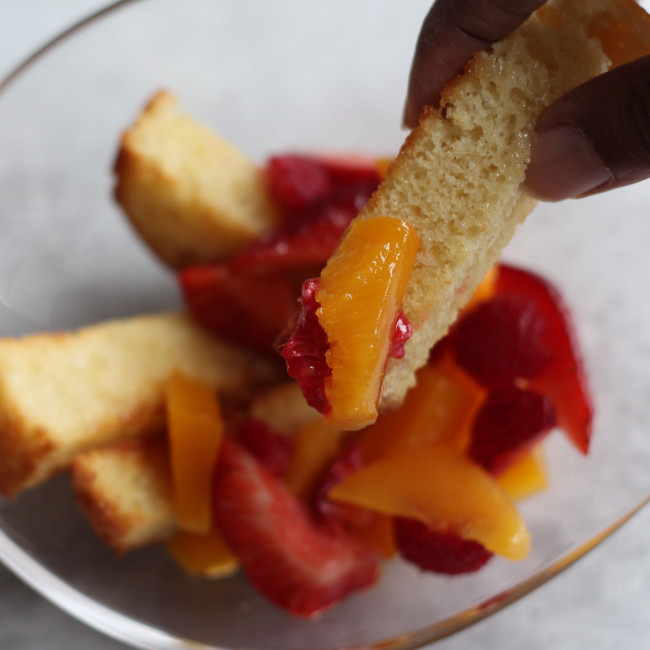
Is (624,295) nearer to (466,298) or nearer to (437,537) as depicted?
(466,298)

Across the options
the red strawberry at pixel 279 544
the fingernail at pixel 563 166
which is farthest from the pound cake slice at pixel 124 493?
the fingernail at pixel 563 166

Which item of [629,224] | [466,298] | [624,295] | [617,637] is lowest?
[617,637]

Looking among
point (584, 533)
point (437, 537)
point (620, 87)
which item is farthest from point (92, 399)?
point (620, 87)

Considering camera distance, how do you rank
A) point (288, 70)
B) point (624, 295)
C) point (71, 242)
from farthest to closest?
1. point (288, 70)
2. point (71, 242)
3. point (624, 295)

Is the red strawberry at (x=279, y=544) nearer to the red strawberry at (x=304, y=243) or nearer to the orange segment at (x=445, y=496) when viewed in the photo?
the orange segment at (x=445, y=496)

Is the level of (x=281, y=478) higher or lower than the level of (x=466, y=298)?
lower

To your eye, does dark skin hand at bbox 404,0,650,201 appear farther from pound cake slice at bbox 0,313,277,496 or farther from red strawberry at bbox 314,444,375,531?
pound cake slice at bbox 0,313,277,496
